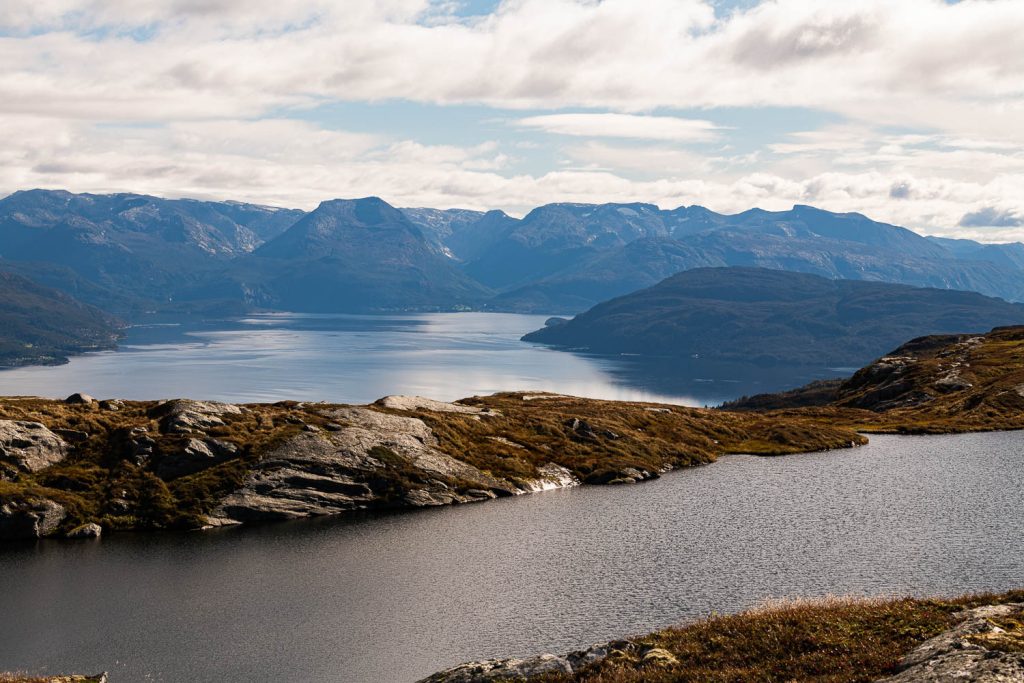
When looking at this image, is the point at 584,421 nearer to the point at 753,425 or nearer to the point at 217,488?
the point at 753,425

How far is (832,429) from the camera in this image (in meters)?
171

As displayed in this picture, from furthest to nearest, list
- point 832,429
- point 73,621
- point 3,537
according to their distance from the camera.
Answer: point 832,429
point 3,537
point 73,621

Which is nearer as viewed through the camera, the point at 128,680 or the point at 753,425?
the point at 128,680

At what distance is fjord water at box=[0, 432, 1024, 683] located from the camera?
63000 mm

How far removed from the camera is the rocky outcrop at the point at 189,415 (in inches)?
4532

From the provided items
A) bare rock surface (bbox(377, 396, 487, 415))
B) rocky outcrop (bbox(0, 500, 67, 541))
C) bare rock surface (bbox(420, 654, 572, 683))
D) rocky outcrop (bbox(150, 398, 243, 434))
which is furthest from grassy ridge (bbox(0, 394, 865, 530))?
bare rock surface (bbox(420, 654, 572, 683))

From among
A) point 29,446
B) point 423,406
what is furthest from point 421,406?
point 29,446

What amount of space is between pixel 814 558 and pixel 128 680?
59.1 metres

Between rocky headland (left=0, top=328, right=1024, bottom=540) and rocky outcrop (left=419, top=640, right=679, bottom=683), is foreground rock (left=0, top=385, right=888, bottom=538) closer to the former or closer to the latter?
rocky headland (left=0, top=328, right=1024, bottom=540)

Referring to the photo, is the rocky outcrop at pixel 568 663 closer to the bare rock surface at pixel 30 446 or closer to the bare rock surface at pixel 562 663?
the bare rock surface at pixel 562 663

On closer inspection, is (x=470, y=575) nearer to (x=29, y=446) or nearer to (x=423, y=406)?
(x=29, y=446)

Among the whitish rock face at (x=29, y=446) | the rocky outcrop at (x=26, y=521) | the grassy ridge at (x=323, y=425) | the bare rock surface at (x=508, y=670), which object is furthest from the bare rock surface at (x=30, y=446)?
the bare rock surface at (x=508, y=670)

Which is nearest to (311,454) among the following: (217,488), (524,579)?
(217,488)

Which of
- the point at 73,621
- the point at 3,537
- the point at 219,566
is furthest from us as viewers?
the point at 3,537
